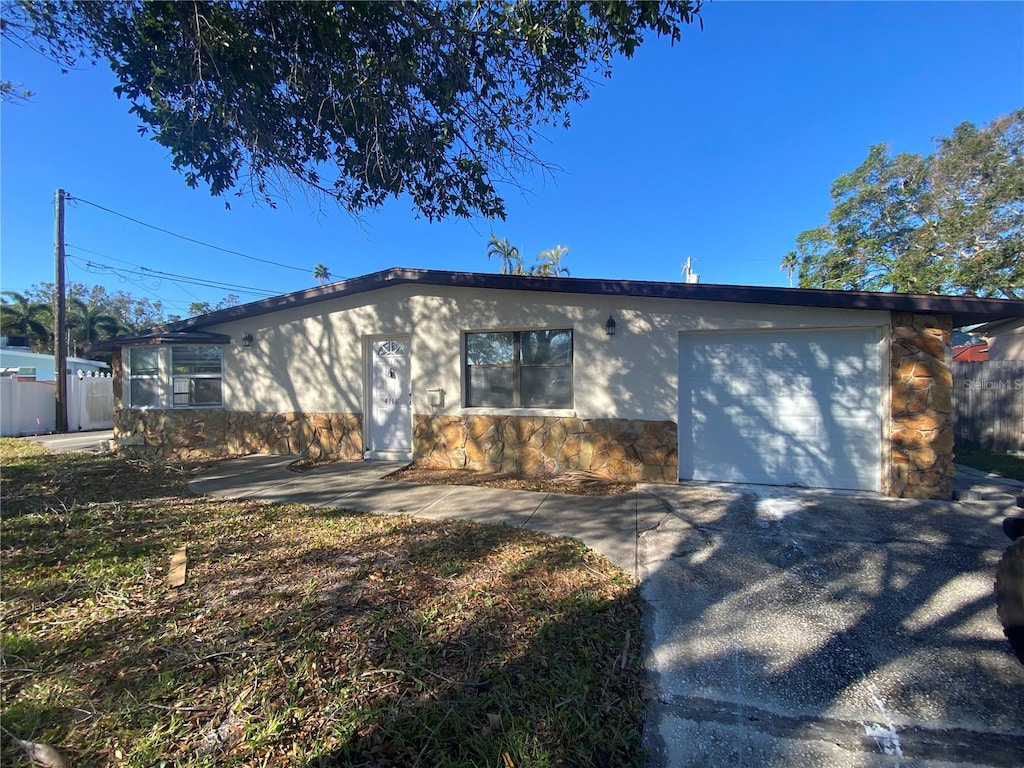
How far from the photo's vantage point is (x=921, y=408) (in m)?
5.55

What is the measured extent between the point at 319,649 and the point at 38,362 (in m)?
32.7

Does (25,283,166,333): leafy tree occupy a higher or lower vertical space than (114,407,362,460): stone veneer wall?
higher

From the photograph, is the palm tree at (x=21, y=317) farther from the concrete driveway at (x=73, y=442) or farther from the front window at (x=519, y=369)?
the front window at (x=519, y=369)

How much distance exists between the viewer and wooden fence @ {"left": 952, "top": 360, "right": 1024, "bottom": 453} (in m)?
8.59

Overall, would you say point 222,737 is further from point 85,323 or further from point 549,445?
point 85,323

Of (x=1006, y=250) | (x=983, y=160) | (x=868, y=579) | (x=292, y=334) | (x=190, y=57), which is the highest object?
(x=983, y=160)

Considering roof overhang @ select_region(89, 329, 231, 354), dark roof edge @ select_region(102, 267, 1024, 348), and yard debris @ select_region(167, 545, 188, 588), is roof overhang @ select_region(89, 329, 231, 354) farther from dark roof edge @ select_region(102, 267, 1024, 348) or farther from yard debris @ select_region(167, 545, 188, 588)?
yard debris @ select_region(167, 545, 188, 588)

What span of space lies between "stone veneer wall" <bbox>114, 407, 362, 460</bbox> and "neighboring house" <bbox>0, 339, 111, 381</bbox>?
14482 millimetres

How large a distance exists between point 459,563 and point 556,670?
1470 mm

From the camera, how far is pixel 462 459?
24.6 ft

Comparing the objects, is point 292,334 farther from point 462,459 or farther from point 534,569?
point 534,569

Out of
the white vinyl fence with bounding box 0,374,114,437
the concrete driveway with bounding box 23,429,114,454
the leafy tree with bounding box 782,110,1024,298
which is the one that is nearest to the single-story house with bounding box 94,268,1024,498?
the concrete driveway with bounding box 23,429,114,454

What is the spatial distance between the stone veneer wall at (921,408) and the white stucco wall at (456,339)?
1.33ft

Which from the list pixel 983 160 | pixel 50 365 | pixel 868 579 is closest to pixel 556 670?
pixel 868 579
